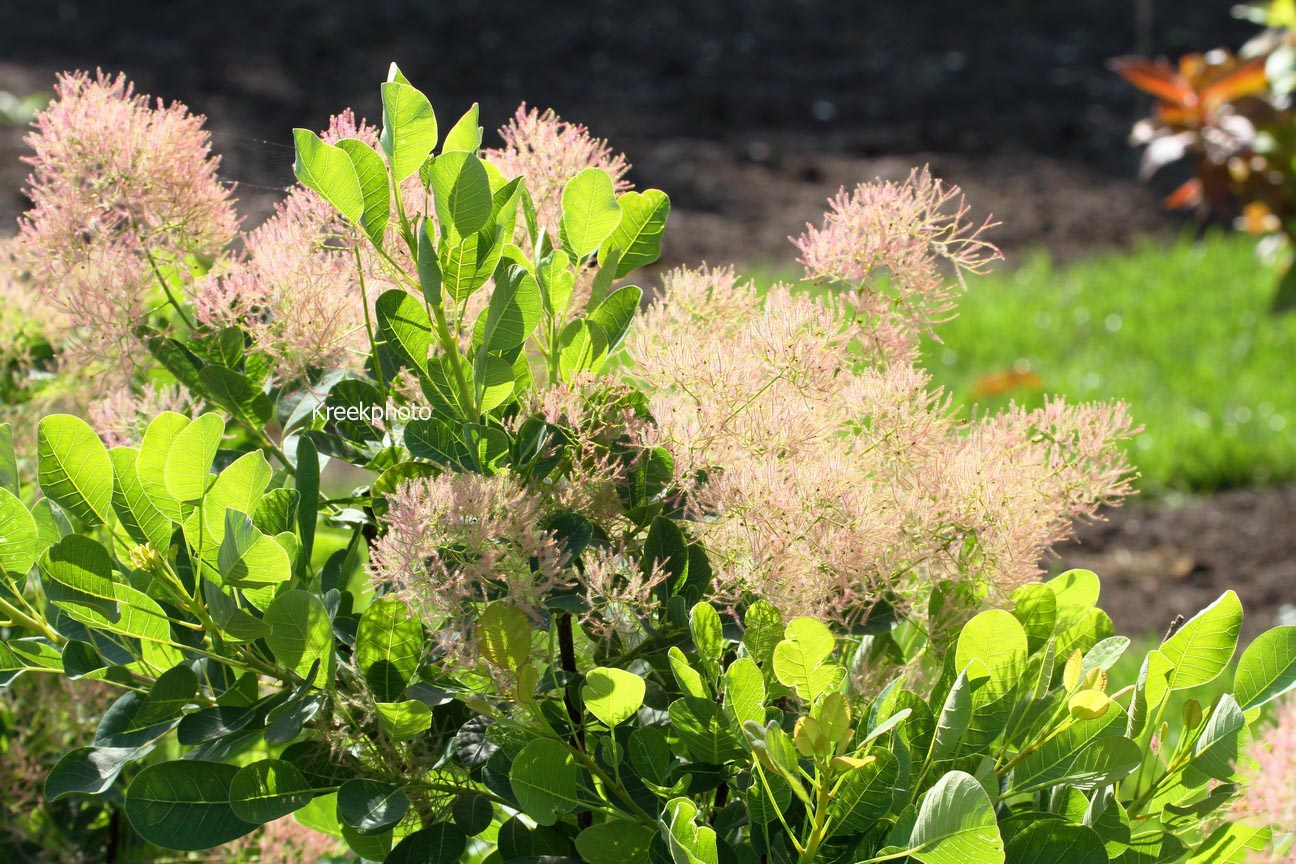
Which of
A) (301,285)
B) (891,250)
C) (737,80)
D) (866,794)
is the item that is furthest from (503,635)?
(737,80)

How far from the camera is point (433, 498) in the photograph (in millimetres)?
982

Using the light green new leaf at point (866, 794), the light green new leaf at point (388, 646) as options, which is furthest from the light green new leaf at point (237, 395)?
the light green new leaf at point (866, 794)

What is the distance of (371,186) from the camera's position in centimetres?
100

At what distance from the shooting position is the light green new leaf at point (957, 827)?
83 centimetres

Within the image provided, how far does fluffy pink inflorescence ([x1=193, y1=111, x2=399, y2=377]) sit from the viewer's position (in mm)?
1153

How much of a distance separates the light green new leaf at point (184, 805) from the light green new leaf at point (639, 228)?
0.53 m

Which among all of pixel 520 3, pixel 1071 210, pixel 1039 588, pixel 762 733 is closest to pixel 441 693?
pixel 762 733

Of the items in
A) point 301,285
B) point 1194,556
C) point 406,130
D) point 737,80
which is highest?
point 737,80

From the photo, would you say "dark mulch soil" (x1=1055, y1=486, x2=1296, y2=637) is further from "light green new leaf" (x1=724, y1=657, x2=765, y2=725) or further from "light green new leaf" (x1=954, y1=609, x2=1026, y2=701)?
"light green new leaf" (x1=724, y1=657, x2=765, y2=725)

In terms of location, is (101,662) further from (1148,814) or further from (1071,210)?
(1071,210)

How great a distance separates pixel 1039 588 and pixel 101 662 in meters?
0.78

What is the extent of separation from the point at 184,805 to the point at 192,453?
28 cm

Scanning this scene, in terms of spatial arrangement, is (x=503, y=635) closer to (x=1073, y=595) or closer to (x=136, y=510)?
(x=136, y=510)

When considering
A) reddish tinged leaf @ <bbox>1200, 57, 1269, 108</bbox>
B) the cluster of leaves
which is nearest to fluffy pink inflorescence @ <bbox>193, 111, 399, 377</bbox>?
the cluster of leaves
